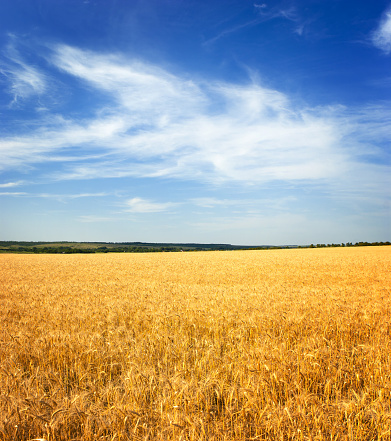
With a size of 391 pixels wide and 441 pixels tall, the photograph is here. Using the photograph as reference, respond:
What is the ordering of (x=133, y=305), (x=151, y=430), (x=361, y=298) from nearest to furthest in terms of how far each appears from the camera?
(x=151, y=430) → (x=133, y=305) → (x=361, y=298)

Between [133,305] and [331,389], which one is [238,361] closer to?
[331,389]

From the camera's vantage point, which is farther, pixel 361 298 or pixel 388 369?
pixel 361 298

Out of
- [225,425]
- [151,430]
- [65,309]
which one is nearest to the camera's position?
[151,430]

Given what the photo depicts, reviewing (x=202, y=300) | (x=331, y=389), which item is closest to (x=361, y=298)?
(x=202, y=300)

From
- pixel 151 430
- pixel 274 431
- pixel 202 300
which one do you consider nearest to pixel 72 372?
pixel 151 430

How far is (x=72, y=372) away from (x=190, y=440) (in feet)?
8.31

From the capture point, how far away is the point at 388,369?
13.6 ft

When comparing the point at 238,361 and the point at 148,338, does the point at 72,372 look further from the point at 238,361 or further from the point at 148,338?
the point at 238,361

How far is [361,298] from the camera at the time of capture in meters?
9.65

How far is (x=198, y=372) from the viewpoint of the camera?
4.22 meters

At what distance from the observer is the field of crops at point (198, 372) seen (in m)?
2.90

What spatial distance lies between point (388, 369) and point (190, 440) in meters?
3.30

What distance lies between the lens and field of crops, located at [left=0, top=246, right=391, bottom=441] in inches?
114

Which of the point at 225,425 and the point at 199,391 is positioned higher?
the point at 199,391
